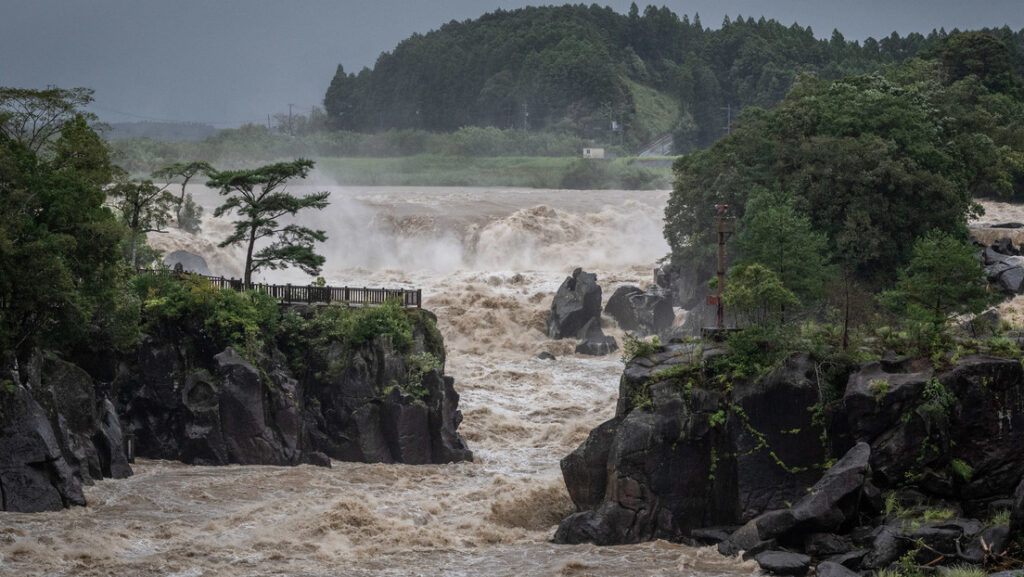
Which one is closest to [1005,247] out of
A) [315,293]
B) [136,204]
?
[315,293]

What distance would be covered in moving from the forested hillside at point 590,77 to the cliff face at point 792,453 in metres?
133

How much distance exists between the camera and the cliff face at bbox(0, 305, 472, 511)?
3428 centimetres

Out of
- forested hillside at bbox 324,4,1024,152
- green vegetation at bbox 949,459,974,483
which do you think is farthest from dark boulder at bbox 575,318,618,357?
forested hillside at bbox 324,4,1024,152

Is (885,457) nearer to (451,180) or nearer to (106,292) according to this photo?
(106,292)

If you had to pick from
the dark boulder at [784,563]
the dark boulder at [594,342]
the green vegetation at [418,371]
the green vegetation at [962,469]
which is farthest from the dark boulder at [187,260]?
the green vegetation at [962,469]

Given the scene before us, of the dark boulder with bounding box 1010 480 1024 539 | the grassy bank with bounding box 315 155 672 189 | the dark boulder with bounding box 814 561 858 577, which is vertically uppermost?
the grassy bank with bounding box 315 155 672 189

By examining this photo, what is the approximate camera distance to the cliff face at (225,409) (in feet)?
Result: 112

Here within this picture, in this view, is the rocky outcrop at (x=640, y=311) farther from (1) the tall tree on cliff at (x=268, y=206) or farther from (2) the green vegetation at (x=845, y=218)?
(1) the tall tree on cliff at (x=268, y=206)

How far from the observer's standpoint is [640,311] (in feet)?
226

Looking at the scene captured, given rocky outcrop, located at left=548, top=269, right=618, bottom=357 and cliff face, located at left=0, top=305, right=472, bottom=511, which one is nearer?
cliff face, located at left=0, top=305, right=472, bottom=511

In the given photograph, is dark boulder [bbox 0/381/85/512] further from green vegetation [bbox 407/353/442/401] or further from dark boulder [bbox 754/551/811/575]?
dark boulder [bbox 754/551/811/575]

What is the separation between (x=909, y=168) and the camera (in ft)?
194

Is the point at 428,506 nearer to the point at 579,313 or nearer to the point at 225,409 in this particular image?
the point at 225,409

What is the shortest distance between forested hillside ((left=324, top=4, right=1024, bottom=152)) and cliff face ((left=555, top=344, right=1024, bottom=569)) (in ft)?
438
